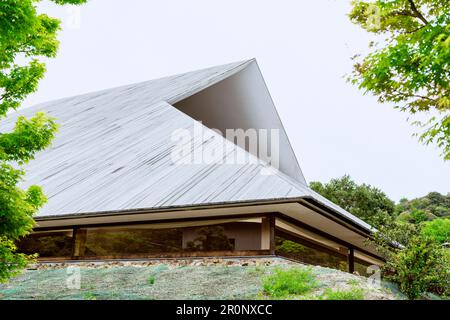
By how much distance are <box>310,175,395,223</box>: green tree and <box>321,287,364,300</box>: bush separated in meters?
32.1

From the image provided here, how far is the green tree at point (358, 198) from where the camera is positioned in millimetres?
39219

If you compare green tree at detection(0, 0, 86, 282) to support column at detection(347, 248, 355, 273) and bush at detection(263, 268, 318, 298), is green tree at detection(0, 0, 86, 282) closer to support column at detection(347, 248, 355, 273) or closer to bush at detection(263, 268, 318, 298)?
bush at detection(263, 268, 318, 298)

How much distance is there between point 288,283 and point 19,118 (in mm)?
5934

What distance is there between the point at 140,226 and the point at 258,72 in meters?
11.8

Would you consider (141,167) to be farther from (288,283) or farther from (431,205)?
(431,205)

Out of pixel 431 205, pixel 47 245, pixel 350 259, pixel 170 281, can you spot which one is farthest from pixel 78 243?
pixel 431 205

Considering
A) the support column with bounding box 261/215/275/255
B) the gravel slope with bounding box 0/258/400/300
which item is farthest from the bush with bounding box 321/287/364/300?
the support column with bounding box 261/215/275/255

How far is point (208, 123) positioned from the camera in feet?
68.9

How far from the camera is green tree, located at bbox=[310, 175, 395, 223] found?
129ft

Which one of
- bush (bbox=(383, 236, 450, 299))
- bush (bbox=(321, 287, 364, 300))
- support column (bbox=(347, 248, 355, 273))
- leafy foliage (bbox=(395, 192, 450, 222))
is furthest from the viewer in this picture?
leafy foliage (bbox=(395, 192, 450, 222))

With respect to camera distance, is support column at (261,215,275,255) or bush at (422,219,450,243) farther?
bush at (422,219,450,243)

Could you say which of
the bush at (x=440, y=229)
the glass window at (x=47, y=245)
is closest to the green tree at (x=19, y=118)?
the glass window at (x=47, y=245)
